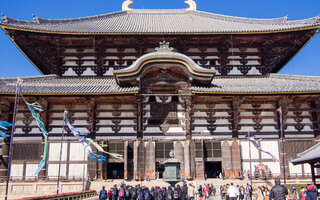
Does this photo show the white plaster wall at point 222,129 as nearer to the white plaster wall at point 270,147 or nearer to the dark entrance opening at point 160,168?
the white plaster wall at point 270,147

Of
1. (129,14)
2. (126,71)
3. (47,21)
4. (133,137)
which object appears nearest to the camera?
(126,71)

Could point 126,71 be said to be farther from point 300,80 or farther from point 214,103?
point 300,80

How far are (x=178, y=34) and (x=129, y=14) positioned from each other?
13.3m

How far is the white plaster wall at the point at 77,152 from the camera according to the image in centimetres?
2433

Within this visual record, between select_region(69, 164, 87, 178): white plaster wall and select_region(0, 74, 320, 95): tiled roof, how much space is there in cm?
570

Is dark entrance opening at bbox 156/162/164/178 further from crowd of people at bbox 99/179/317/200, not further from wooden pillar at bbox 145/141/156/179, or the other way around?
crowd of people at bbox 99/179/317/200

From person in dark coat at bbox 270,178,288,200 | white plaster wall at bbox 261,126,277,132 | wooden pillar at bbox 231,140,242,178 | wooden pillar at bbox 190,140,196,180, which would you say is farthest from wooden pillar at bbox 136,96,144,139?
person in dark coat at bbox 270,178,288,200

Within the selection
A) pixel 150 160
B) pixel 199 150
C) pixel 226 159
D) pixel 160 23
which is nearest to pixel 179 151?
pixel 199 150

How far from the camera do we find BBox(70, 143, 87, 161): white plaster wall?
2433 centimetres

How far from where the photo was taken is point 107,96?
77.4 feet

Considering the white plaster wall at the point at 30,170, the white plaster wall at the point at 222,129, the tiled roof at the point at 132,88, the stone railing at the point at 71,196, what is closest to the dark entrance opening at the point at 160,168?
the white plaster wall at the point at 222,129

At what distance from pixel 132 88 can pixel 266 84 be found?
10806 mm

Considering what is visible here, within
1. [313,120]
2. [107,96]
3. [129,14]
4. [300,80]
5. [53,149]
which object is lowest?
[53,149]

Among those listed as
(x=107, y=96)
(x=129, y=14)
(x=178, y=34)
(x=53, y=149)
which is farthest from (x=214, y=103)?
(x=129, y=14)
